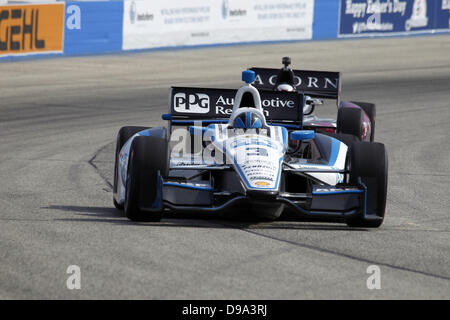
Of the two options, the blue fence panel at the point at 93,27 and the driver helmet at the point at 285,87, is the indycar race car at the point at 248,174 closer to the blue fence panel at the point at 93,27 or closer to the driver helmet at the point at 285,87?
the driver helmet at the point at 285,87

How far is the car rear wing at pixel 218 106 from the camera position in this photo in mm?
10672

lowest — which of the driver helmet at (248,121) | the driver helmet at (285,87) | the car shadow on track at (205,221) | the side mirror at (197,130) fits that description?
the car shadow on track at (205,221)

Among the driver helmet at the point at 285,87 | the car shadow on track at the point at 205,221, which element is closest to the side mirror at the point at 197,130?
the car shadow on track at the point at 205,221

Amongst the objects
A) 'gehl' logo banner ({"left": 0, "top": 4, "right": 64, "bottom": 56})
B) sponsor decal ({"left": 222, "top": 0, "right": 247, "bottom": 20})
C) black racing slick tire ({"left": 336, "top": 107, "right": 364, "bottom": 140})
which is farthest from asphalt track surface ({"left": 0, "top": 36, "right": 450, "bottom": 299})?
sponsor decal ({"left": 222, "top": 0, "right": 247, "bottom": 20})

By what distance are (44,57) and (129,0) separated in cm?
299

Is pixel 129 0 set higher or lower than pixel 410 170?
higher

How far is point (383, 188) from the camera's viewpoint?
8.98 m

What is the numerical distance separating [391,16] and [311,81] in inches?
863

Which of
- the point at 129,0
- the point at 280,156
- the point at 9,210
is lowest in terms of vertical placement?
the point at 9,210

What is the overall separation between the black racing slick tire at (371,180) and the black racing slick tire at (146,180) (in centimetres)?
170

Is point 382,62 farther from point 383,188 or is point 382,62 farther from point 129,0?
point 383,188

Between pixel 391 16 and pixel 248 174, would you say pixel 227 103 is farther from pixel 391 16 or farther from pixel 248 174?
pixel 391 16

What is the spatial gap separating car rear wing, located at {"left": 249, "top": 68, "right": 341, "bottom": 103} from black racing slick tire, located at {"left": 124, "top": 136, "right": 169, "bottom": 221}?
492 cm
